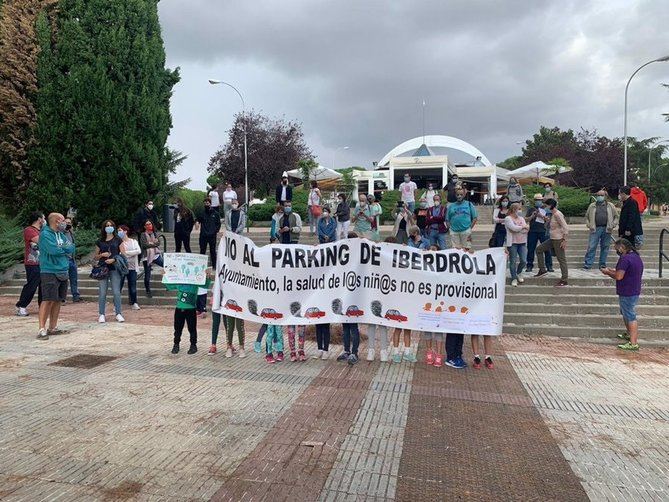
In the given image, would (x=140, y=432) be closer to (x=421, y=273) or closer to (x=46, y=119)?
(x=421, y=273)

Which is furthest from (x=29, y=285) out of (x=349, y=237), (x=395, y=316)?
(x=395, y=316)

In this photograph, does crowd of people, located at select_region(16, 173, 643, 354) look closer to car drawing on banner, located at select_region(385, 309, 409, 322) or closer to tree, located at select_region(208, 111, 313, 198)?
car drawing on banner, located at select_region(385, 309, 409, 322)

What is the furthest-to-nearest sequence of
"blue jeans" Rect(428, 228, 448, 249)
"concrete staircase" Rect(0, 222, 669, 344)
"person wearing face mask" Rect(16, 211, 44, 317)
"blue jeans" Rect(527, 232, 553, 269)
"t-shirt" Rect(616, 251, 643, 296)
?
1. "blue jeans" Rect(527, 232, 553, 269)
2. "blue jeans" Rect(428, 228, 448, 249)
3. "person wearing face mask" Rect(16, 211, 44, 317)
4. "concrete staircase" Rect(0, 222, 669, 344)
5. "t-shirt" Rect(616, 251, 643, 296)

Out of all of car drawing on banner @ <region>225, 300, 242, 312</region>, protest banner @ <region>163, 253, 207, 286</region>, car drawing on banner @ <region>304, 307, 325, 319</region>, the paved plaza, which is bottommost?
the paved plaza

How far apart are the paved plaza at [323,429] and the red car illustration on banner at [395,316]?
68 centimetres

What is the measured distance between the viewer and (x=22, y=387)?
6.08 meters

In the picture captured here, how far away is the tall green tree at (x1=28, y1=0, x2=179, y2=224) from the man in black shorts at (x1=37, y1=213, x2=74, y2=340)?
1021cm

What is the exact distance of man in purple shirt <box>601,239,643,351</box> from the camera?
8406mm

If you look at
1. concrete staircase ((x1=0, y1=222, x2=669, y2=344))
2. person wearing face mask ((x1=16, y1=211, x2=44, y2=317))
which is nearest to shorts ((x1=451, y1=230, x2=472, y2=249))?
concrete staircase ((x1=0, y1=222, x2=669, y2=344))

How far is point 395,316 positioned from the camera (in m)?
7.49

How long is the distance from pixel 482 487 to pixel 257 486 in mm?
1753

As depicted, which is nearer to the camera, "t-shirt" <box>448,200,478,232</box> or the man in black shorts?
the man in black shorts

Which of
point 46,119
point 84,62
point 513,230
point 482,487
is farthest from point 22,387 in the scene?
point 84,62

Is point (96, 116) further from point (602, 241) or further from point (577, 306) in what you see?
point (602, 241)
